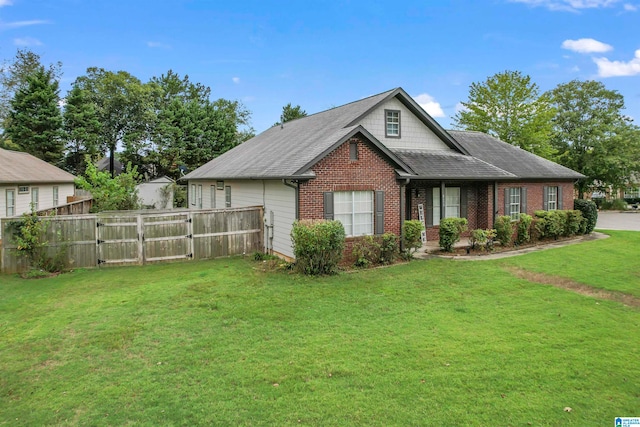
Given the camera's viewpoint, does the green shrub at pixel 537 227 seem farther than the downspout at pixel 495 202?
No

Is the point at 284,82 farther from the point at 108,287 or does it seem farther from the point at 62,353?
the point at 62,353

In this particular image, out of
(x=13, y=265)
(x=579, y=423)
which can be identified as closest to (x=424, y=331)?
(x=579, y=423)

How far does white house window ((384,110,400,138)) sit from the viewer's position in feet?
52.5

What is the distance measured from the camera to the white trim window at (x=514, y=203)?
686 inches

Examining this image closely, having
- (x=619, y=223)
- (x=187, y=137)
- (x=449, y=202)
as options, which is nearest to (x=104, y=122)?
(x=187, y=137)

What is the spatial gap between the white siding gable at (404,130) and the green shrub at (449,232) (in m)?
4.06

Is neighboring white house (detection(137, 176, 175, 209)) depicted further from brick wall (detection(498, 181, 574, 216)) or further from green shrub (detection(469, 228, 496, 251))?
green shrub (detection(469, 228, 496, 251))

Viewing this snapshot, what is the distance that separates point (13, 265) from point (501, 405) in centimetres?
1226

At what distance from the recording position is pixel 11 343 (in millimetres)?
6164

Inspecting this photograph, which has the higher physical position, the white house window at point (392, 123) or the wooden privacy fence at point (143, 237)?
the white house window at point (392, 123)

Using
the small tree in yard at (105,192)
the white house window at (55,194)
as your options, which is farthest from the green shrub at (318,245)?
the white house window at (55,194)

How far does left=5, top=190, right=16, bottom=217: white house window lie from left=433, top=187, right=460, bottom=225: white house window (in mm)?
20267

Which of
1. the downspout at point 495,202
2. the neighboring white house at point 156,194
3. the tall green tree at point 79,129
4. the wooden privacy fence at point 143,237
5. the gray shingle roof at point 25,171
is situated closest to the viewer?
the wooden privacy fence at point 143,237

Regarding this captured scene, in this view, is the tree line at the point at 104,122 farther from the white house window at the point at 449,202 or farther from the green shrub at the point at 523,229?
the green shrub at the point at 523,229
